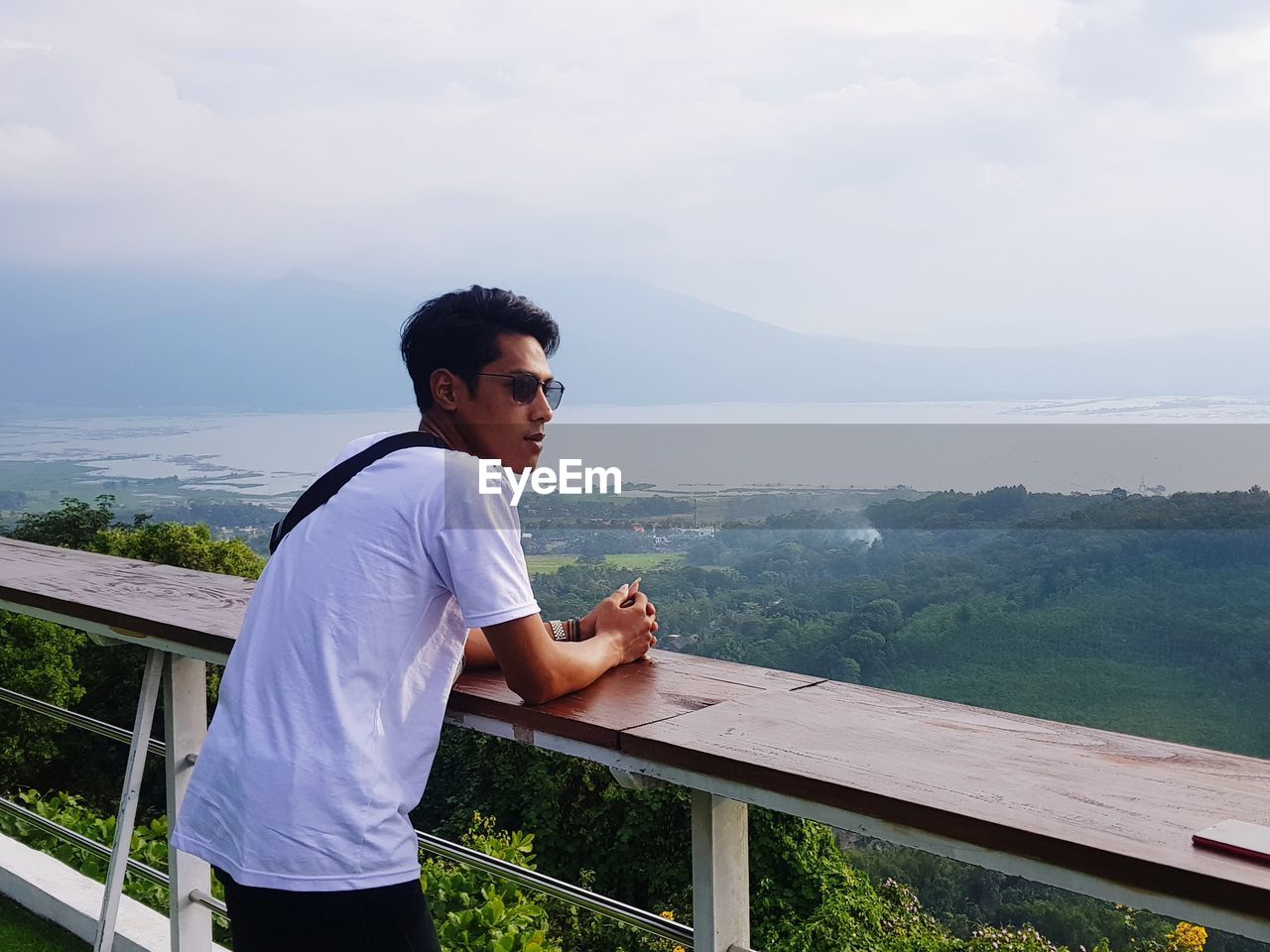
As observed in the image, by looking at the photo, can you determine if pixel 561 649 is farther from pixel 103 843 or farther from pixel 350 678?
pixel 103 843

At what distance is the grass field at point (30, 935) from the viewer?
239 cm

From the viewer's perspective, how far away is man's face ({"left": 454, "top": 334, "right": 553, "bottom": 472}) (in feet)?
4.79

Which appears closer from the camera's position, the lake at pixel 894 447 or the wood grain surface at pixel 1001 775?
the wood grain surface at pixel 1001 775

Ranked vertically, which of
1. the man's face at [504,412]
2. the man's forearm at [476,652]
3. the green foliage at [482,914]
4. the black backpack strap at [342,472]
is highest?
the man's face at [504,412]

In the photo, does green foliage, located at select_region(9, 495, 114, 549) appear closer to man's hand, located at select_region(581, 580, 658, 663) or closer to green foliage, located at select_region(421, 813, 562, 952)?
green foliage, located at select_region(421, 813, 562, 952)

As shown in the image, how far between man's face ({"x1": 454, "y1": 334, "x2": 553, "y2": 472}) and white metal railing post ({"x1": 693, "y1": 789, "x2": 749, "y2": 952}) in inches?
20.9

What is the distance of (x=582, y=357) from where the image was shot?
4438 cm

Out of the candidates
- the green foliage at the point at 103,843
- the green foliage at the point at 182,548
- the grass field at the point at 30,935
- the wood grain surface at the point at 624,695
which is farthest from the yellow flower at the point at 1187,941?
the green foliage at the point at 182,548

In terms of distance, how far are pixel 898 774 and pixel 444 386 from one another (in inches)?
30.4

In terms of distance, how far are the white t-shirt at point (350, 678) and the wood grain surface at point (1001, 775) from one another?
25 centimetres

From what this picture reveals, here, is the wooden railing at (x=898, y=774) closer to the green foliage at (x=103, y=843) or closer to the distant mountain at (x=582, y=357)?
the green foliage at (x=103, y=843)

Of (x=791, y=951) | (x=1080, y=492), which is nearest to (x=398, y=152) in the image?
(x=1080, y=492)

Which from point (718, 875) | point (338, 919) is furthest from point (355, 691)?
point (718, 875)

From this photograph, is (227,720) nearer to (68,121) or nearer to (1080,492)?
(1080,492)
